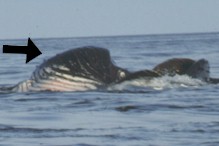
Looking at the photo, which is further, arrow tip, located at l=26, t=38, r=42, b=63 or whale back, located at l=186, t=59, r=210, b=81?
whale back, located at l=186, t=59, r=210, b=81

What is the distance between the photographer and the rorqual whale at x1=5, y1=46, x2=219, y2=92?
54.6ft

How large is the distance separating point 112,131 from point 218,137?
1356mm

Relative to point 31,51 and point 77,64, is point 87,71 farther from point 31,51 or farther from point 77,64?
point 31,51

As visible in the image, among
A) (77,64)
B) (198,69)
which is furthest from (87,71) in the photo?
(198,69)

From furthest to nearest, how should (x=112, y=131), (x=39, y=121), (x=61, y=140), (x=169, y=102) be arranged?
(x=169, y=102)
(x=39, y=121)
(x=112, y=131)
(x=61, y=140)

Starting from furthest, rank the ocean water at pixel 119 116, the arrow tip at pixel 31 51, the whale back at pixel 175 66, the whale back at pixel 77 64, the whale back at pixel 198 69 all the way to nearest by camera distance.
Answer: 1. the whale back at pixel 175 66
2. the whale back at pixel 198 69
3. the whale back at pixel 77 64
4. the arrow tip at pixel 31 51
5. the ocean water at pixel 119 116

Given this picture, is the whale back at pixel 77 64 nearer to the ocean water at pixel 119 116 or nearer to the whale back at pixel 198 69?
the ocean water at pixel 119 116

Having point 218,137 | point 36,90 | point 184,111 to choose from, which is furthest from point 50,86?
point 218,137

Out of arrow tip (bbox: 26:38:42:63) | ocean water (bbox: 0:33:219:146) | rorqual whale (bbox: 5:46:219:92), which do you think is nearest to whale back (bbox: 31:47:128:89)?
rorqual whale (bbox: 5:46:219:92)

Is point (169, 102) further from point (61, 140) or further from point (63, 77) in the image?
point (61, 140)

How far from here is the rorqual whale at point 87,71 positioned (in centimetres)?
1664

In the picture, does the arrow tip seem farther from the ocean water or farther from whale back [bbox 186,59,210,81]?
whale back [bbox 186,59,210,81]

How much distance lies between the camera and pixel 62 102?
15.2 meters

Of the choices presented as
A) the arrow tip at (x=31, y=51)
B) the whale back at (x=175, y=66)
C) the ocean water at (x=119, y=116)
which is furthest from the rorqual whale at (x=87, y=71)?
the arrow tip at (x=31, y=51)
